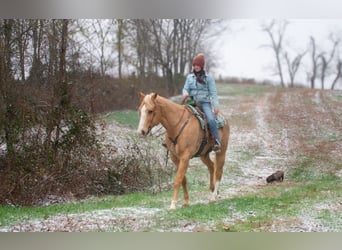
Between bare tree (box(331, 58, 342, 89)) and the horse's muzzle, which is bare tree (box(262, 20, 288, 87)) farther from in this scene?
the horse's muzzle

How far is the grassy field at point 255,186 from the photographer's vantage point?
4.75m

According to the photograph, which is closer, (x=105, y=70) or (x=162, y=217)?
(x=162, y=217)

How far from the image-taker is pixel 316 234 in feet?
15.6

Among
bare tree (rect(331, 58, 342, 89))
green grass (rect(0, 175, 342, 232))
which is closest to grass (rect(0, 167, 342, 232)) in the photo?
green grass (rect(0, 175, 342, 232))

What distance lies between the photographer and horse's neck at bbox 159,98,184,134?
4797 millimetres

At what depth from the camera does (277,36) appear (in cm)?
491

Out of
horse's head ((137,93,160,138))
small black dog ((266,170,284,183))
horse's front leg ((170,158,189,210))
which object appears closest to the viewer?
horse's head ((137,93,160,138))

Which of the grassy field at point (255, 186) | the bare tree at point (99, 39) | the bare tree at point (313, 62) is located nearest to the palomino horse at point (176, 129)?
the grassy field at point (255, 186)

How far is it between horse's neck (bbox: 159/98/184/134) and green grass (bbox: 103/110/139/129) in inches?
8.8

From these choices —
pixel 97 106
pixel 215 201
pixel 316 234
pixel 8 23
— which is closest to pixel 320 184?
pixel 316 234

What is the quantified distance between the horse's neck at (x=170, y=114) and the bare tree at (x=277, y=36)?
91cm

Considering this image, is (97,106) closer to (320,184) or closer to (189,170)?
(189,170)

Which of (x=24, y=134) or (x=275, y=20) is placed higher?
(x=275, y=20)
